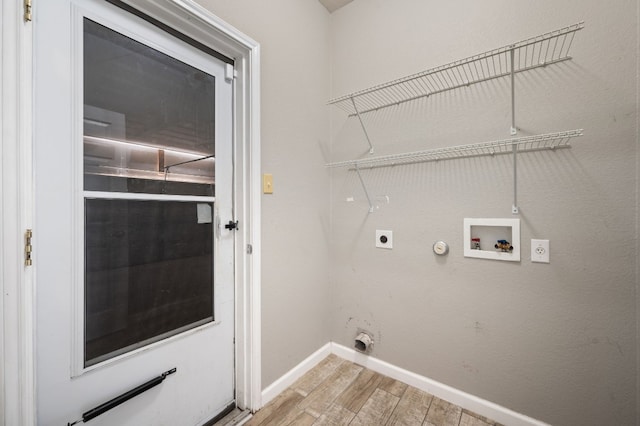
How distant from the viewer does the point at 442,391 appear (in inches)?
62.3

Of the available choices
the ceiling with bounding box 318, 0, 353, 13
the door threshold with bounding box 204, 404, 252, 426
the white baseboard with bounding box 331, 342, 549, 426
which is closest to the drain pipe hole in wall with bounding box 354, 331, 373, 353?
the white baseboard with bounding box 331, 342, 549, 426

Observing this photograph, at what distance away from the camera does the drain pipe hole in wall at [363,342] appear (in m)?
1.86

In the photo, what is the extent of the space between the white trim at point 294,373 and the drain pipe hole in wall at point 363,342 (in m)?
0.27

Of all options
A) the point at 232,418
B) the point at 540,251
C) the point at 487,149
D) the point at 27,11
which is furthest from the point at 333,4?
the point at 232,418

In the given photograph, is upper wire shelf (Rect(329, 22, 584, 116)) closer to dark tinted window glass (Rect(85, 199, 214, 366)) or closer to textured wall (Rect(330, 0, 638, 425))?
textured wall (Rect(330, 0, 638, 425))

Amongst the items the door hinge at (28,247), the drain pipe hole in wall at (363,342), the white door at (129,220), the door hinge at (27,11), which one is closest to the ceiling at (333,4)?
the white door at (129,220)

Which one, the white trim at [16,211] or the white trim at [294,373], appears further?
the white trim at [294,373]

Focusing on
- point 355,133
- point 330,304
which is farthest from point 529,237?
point 330,304

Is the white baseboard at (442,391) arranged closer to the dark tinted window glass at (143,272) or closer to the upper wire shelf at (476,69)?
the dark tinted window glass at (143,272)

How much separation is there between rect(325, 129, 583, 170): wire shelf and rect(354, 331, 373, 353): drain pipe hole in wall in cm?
127

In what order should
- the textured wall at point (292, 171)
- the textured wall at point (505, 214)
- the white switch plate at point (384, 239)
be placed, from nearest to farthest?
1. the textured wall at point (505, 214)
2. the textured wall at point (292, 171)
3. the white switch plate at point (384, 239)

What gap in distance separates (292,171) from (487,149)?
1194mm

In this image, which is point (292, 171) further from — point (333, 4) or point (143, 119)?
point (333, 4)

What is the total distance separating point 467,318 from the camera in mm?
1510
